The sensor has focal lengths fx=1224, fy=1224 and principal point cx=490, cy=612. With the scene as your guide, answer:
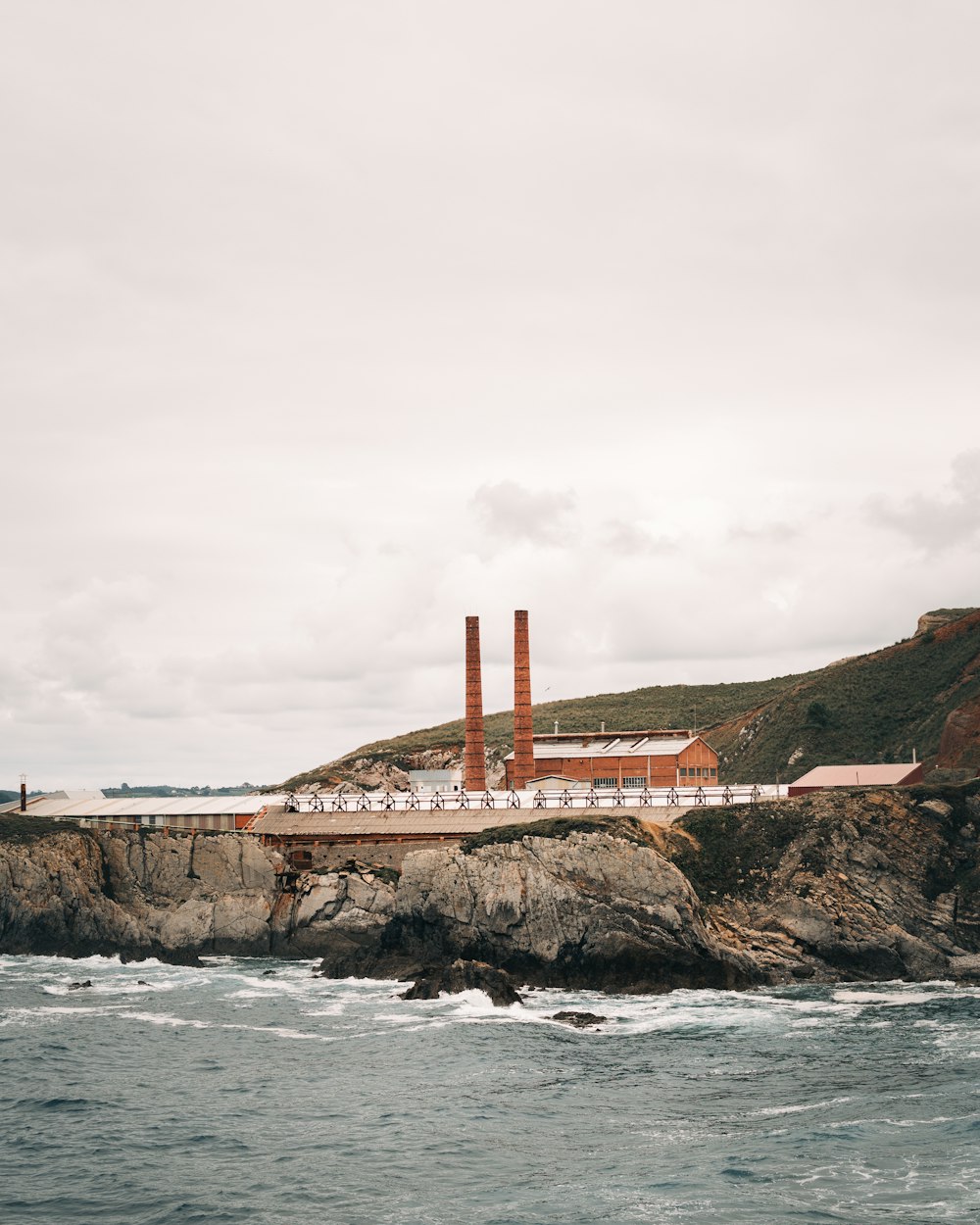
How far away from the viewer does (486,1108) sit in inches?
1944

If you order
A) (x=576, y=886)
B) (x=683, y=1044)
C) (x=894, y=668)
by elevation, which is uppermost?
(x=894, y=668)

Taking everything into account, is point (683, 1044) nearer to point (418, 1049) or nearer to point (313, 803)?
point (418, 1049)

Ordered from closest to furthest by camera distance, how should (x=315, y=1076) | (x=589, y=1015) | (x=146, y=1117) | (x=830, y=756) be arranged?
(x=146, y=1117) → (x=315, y=1076) → (x=589, y=1015) → (x=830, y=756)

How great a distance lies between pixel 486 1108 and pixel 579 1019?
17.5 m

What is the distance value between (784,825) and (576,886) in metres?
19.3

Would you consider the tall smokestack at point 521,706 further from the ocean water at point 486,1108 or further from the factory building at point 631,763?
the ocean water at point 486,1108

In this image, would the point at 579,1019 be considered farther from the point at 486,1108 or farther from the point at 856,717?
the point at 856,717

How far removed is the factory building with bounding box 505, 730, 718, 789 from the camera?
5271 inches

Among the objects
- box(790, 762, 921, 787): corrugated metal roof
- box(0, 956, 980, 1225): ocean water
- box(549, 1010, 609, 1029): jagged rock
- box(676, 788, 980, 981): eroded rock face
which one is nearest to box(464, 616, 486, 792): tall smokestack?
box(790, 762, 921, 787): corrugated metal roof

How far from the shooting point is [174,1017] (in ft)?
226

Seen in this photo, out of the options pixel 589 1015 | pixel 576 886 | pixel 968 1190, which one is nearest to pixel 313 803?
pixel 576 886

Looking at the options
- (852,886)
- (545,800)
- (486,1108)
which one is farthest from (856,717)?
(486,1108)

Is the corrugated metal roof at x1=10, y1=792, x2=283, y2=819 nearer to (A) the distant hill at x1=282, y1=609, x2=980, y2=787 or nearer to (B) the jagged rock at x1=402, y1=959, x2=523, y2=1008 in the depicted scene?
(B) the jagged rock at x1=402, y1=959, x2=523, y2=1008

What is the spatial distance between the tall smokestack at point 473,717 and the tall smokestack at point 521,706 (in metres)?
3.72
